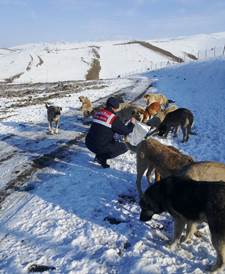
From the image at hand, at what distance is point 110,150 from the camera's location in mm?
10133

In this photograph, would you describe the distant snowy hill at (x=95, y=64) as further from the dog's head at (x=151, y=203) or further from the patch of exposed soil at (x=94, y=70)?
the dog's head at (x=151, y=203)

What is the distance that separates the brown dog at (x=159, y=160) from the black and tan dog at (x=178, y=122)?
5099 millimetres

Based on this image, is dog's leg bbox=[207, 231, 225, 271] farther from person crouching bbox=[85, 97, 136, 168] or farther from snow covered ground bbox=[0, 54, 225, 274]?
person crouching bbox=[85, 97, 136, 168]

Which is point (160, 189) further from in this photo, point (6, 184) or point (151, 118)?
point (151, 118)

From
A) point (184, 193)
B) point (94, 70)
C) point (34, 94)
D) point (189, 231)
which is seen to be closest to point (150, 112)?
point (189, 231)

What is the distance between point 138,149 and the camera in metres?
8.44

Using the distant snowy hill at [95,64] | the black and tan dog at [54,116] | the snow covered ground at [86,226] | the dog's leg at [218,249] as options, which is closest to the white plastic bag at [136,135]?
the snow covered ground at [86,226]

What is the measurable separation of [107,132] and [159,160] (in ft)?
7.49

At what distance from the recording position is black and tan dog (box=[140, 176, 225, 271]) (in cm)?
531

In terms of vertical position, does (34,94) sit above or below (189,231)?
below

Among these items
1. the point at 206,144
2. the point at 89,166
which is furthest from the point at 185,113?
the point at 89,166

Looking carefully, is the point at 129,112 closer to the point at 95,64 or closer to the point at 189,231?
the point at 189,231

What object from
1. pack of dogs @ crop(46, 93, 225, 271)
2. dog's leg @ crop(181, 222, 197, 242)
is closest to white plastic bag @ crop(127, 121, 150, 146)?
pack of dogs @ crop(46, 93, 225, 271)

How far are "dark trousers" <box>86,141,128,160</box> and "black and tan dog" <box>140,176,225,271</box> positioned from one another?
351 cm
